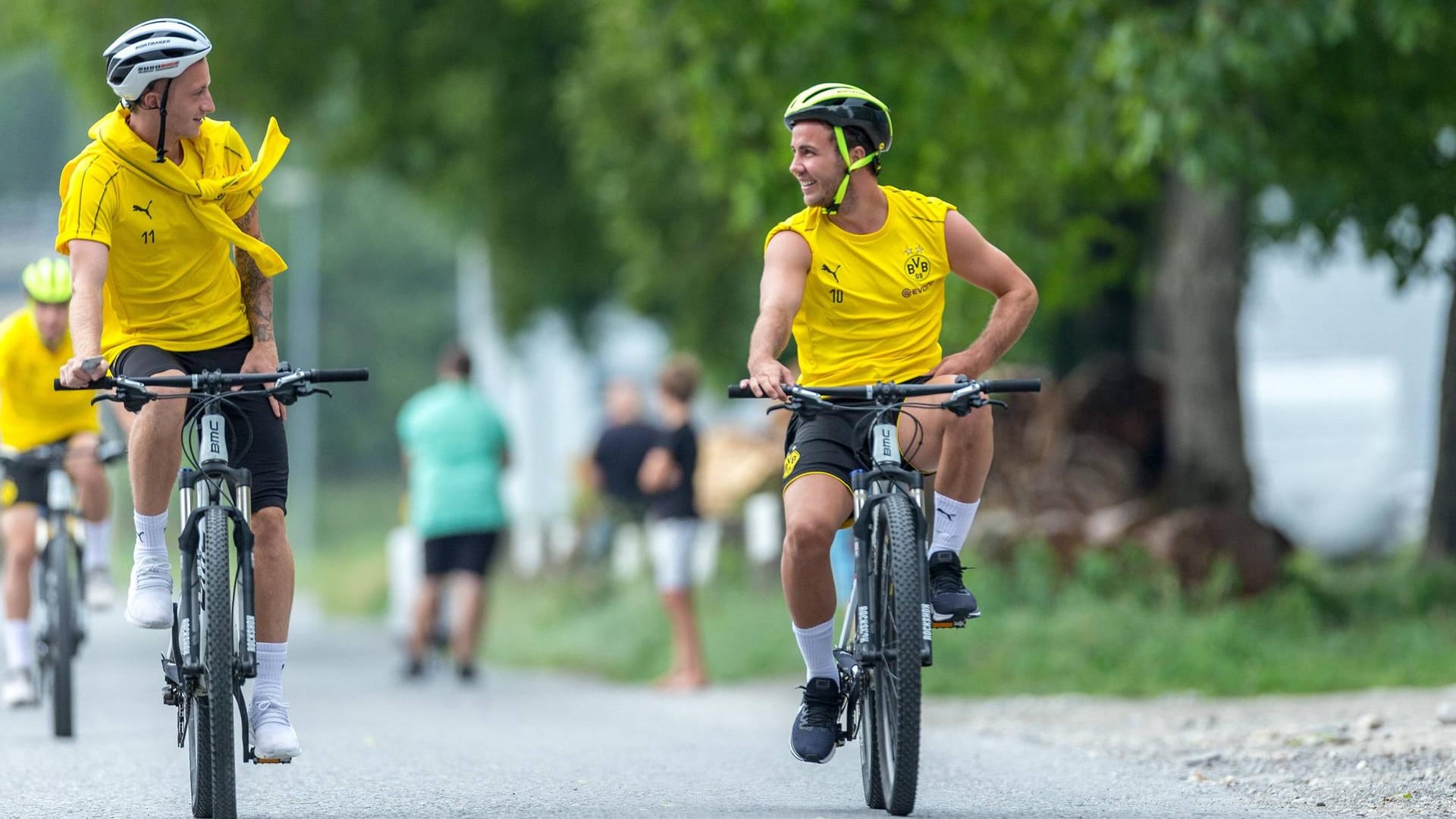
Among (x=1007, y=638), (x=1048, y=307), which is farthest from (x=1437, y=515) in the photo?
(x=1007, y=638)

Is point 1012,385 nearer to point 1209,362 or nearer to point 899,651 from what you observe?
point 899,651

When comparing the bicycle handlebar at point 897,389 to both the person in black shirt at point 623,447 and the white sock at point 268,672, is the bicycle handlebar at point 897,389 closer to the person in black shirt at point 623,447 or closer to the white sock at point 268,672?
the white sock at point 268,672

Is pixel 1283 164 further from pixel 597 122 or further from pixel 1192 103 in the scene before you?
pixel 597 122

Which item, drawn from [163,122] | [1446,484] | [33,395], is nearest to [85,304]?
[163,122]

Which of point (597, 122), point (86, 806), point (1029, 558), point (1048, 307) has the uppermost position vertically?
point (597, 122)

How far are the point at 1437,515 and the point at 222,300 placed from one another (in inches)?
438

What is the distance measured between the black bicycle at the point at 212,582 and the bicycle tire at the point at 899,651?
1526mm

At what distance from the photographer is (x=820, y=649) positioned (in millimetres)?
6504

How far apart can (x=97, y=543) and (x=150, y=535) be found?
12.6 feet

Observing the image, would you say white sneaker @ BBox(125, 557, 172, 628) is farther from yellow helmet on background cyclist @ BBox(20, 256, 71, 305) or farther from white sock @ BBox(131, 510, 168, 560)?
yellow helmet on background cyclist @ BBox(20, 256, 71, 305)

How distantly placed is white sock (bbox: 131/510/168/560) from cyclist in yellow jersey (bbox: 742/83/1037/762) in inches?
71.4

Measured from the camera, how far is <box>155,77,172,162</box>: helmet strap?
609cm

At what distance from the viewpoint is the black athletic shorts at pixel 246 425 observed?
624cm

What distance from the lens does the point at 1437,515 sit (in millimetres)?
15414
